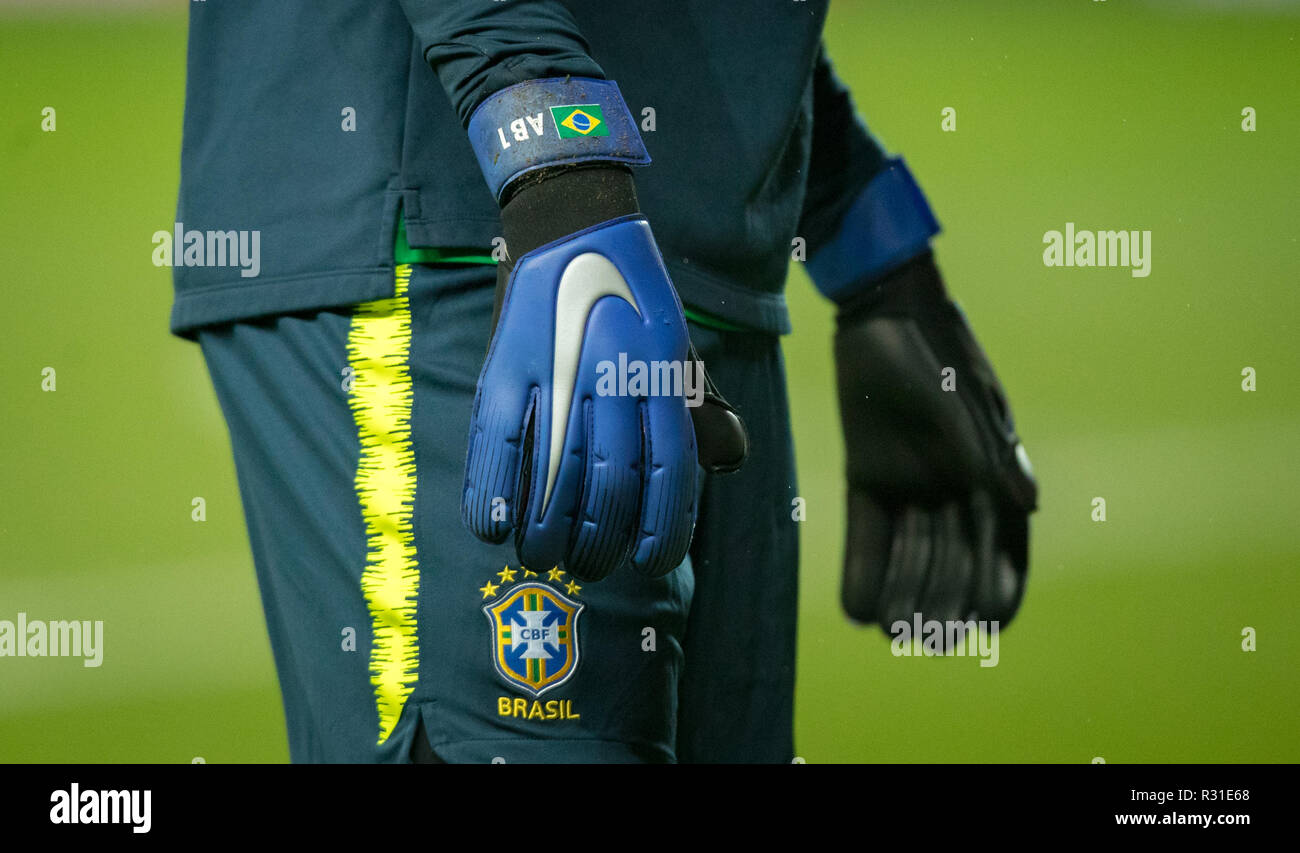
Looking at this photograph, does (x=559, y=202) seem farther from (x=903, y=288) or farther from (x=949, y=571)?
(x=949, y=571)

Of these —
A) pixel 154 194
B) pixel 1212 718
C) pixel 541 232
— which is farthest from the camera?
pixel 154 194

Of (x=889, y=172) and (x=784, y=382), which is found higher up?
(x=889, y=172)

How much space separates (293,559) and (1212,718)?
0.91 m

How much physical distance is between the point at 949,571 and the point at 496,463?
1.89 ft

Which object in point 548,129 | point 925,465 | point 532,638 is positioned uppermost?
point 548,129

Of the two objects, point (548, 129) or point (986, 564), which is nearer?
point (548, 129)

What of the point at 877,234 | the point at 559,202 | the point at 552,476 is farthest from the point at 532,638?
the point at 877,234

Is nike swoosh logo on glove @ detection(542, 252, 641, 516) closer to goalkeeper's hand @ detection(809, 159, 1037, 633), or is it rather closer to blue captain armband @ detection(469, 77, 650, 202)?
blue captain armband @ detection(469, 77, 650, 202)

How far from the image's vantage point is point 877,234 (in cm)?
102

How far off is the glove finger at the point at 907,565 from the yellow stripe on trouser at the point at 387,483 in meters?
0.51

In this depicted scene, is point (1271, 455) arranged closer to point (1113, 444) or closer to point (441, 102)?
point (1113, 444)

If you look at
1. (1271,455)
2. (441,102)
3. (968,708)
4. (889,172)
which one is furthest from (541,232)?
(1271,455)

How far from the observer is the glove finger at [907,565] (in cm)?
110
